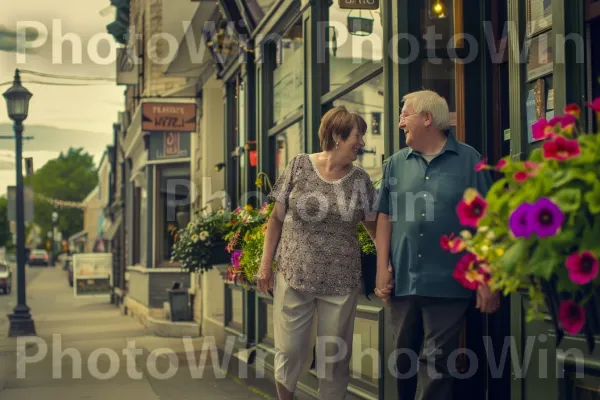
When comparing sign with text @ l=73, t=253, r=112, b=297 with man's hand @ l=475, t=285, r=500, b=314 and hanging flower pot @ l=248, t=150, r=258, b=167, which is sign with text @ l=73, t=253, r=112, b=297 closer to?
hanging flower pot @ l=248, t=150, r=258, b=167

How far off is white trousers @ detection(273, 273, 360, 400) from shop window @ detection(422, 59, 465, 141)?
1.50 meters

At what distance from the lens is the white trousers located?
16.9ft

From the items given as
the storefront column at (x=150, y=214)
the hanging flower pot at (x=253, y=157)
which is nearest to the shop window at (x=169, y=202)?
the storefront column at (x=150, y=214)

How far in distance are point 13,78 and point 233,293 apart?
865cm

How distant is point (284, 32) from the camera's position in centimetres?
991

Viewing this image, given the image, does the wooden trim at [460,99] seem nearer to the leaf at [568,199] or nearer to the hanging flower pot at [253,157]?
the leaf at [568,199]

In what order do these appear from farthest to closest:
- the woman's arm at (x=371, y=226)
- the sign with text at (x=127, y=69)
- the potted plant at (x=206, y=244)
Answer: the sign with text at (x=127, y=69), the potted plant at (x=206, y=244), the woman's arm at (x=371, y=226)

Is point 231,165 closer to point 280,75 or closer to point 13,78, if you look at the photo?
point 280,75

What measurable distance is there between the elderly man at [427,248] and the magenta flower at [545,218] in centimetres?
177

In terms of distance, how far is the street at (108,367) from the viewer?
847 cm

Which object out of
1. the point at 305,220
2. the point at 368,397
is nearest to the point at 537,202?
the point at 305,220

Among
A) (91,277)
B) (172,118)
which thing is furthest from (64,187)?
(172,118)

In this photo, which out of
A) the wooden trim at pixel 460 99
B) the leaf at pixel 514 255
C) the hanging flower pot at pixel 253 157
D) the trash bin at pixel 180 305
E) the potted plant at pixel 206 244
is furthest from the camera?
the trash bin at pixel 180 305

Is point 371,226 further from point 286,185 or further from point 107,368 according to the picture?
point 107,368
